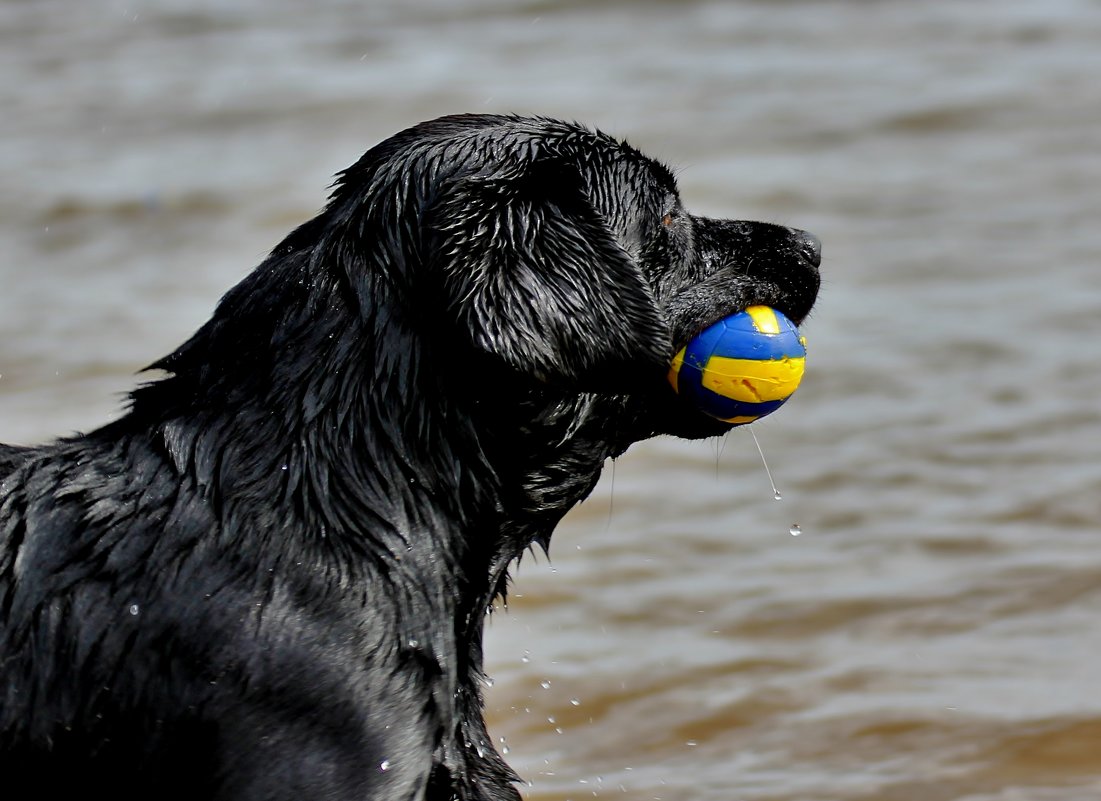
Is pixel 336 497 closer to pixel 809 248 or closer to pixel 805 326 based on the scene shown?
pixel 809 248

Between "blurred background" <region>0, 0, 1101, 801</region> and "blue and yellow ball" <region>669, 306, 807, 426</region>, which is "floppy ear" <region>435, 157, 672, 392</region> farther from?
"blurred background" <region>0, 0, 1101, 801</region>

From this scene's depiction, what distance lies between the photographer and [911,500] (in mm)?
7004

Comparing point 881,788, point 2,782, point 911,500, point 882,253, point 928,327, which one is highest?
point 882,253

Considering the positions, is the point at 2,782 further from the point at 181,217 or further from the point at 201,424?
the point at 181,217

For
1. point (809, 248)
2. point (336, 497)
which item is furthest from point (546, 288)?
point (809, 248)

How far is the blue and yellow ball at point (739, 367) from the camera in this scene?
4.16 meters

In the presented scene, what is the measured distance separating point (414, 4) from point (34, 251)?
5.79 m

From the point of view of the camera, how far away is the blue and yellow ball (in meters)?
4.16

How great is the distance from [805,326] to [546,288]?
5238 mm

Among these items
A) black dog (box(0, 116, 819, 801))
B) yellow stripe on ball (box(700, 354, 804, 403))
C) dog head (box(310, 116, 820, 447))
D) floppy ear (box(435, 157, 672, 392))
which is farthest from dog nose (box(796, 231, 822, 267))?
floppy ear (box(435, 157, 672, 392))

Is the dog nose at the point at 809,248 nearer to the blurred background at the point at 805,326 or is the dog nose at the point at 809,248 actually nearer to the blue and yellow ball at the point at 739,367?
the blue and yellow ball at the point at 739,367

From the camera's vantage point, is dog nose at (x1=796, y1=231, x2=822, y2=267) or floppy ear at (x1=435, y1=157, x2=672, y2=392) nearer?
floppy ear at (x1=435, y1=157, x2=672, y2=392)

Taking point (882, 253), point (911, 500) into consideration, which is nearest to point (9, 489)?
point (911, 500)

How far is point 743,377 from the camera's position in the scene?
4.16 meters
